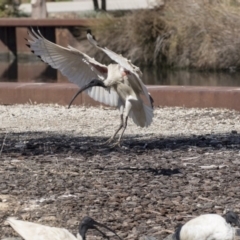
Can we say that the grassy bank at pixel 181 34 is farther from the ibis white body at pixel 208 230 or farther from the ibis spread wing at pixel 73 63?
the ibis white body at pixel 208 230

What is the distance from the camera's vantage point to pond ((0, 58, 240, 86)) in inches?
638

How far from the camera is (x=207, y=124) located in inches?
391

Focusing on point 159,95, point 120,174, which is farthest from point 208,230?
point 159,95

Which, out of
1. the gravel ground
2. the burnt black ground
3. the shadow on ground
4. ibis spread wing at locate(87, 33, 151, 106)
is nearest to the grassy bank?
the gravel ground

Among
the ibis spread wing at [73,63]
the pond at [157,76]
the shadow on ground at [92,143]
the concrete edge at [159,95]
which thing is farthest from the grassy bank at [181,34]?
the shadow on ground at [92,143]

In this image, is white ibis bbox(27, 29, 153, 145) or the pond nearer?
white ibis bbox(27, 29, 153, 145)

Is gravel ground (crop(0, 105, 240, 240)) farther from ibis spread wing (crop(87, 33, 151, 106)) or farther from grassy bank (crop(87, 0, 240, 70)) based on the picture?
grassy bank (crop(87, 0, 240, 70))

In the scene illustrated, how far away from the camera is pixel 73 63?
29.1 ft

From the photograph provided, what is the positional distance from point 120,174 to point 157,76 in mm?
11241

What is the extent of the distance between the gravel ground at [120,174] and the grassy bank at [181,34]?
9.15 m

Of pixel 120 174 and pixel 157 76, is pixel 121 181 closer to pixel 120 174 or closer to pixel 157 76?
pixel 120 174

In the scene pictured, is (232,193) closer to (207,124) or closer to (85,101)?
(207,124)

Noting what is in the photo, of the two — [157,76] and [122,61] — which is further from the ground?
[122,61]

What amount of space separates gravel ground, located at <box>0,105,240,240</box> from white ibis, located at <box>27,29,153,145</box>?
0.27 meters
